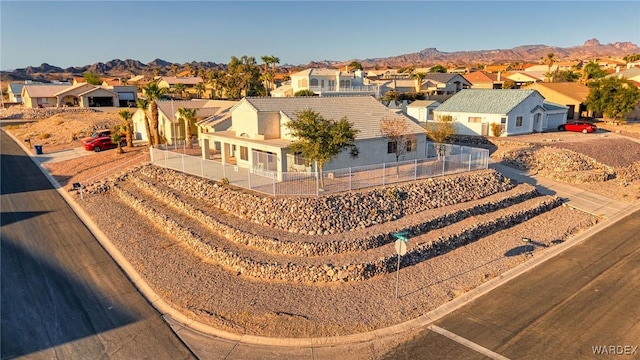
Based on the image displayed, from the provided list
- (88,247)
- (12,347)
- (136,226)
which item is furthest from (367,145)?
(12,347)

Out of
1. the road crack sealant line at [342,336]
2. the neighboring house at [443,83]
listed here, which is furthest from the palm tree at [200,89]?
the road crack sealant line at [342,336]

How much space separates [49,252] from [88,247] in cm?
163

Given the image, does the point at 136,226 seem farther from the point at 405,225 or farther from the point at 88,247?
the point at 405,225

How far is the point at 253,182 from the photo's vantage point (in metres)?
23.7

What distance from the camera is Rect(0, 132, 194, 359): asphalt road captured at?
1334 centimetres

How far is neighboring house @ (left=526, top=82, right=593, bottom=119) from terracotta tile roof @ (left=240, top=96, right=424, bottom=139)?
36.5m

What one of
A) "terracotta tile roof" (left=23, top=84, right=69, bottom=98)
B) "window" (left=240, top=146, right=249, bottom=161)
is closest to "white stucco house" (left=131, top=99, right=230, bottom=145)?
"window" (left=240, top=146, right=249, bottom=161)

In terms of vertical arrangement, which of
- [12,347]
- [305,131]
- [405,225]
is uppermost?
[305,131]

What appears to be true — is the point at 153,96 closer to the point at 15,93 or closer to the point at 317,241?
the point at 317,241

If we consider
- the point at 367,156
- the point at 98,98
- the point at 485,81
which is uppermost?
the point at 485,81

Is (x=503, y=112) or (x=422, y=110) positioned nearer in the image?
(x=503, y=112)

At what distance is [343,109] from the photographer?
31.0 meters

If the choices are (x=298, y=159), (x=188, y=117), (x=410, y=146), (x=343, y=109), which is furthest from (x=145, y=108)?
(x=410, y=146)

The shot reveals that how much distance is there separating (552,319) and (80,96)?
84.6 m
